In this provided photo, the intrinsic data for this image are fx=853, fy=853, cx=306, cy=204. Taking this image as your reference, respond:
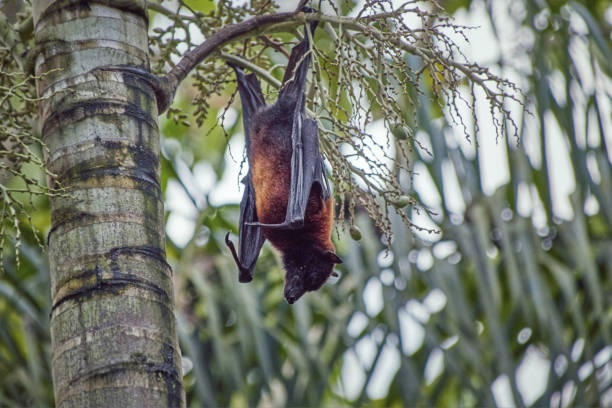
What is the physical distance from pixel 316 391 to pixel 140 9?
148 inches

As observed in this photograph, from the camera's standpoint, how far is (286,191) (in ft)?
14.2

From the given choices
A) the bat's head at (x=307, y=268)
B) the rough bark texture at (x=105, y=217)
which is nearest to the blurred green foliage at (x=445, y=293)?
the bat's head at (x=307, y=268)

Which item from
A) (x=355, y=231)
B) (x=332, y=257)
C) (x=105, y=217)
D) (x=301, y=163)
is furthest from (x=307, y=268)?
(x=105, y=217)

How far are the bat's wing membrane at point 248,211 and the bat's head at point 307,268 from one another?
1.19 ft

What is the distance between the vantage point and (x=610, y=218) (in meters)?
6.29

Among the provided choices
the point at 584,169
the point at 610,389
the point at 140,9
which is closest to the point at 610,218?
the point at 584,169

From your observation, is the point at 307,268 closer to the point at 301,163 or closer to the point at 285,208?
the point at 285,208

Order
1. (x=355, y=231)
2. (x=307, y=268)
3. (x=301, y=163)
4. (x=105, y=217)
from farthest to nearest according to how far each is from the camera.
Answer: (x=307, y=268) → (x=301, y=163) → (x=355, y=231) → (x=105, y=217)

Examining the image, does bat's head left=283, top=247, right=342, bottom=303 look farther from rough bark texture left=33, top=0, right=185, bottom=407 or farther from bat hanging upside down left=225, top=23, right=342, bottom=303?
rough bark texture left=33, top=0, right=185, bottom=407

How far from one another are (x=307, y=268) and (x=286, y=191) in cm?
54

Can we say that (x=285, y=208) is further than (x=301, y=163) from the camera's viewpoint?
Yes

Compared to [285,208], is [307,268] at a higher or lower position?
lower

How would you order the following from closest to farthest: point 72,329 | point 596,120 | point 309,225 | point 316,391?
point 72,329, point 309,225, point 316,391, point 596,120

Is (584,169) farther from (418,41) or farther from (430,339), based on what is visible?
(418,41)
